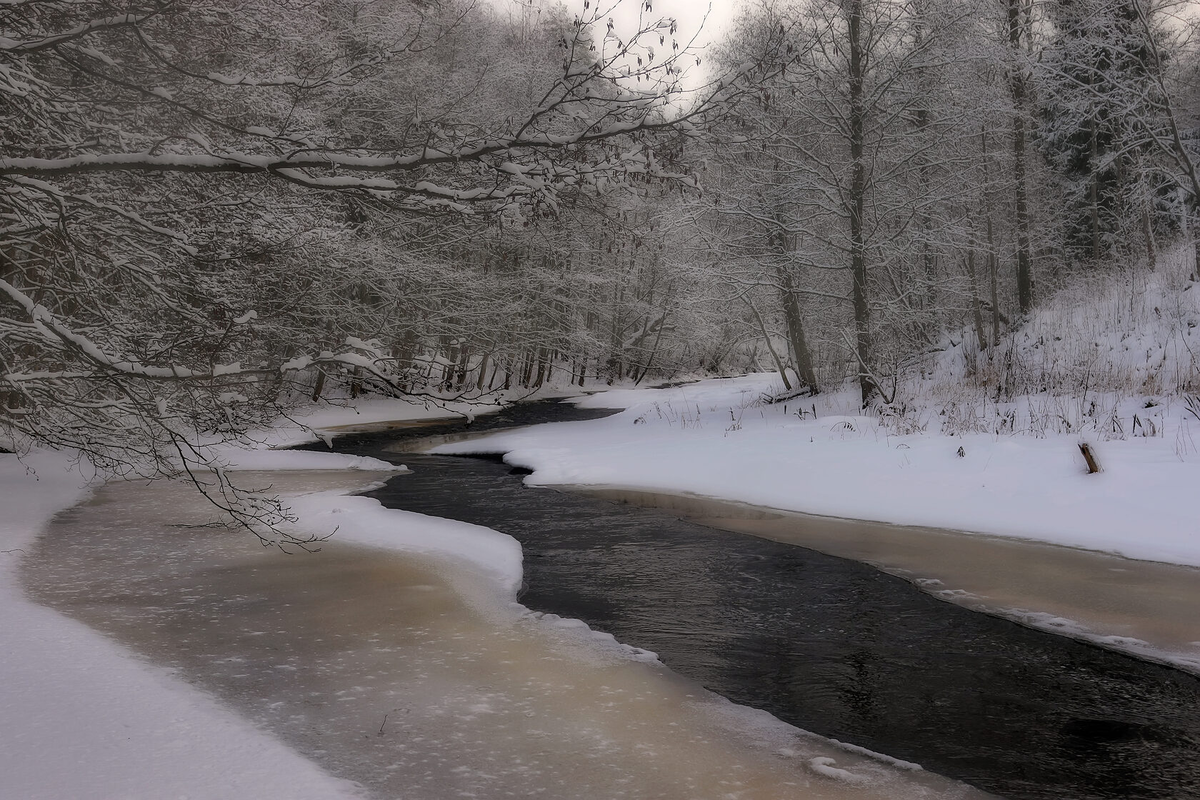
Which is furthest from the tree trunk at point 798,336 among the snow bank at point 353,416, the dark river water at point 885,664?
the dark river water at point 885,664

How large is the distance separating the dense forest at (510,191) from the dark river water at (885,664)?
2.33 meters

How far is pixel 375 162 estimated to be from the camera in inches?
181

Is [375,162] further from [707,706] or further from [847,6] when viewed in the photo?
[847,6]

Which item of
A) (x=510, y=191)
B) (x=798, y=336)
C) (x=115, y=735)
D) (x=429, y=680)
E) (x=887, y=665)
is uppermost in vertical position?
(x=798, y=336)

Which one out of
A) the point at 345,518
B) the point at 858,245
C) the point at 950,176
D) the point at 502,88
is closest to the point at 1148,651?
the point at 345,518

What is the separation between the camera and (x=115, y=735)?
4.30 metres

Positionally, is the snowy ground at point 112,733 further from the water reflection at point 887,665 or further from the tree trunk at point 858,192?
the tree trunk at point 858,192

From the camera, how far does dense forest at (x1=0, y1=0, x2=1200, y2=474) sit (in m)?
4.93

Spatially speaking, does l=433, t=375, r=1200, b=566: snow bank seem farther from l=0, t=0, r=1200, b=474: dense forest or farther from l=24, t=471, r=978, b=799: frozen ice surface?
l=24, t=471, r=978, b=799: frozen ice surface

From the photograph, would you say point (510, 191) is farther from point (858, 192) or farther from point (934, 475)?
point (858, 192)

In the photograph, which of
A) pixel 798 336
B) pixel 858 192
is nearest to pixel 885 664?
pixel 858 192

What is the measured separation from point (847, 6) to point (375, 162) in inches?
534

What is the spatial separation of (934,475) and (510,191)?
7840mm

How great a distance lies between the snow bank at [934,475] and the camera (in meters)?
8.77
